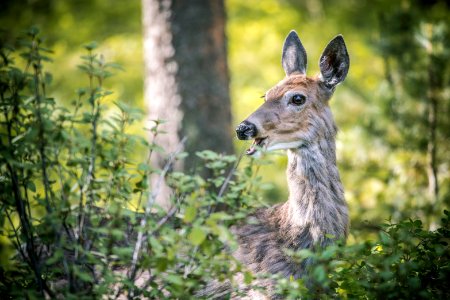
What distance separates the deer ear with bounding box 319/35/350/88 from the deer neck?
673 mm

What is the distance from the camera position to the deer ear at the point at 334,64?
17.4 feet

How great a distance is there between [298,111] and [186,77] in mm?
2588

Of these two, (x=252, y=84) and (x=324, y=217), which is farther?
(x=252, y=84)

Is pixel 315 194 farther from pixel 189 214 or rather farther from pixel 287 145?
pixel 189 214

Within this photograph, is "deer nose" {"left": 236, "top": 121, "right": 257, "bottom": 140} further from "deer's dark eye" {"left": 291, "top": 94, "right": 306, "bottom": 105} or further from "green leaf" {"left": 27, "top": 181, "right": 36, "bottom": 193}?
"green leaf" {"left": 27, "top": 181, "right": 36, "bottom": 193}

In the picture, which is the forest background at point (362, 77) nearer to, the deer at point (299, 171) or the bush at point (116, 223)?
the deer at point (299, 171)

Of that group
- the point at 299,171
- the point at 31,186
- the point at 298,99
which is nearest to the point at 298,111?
the point at 298,99

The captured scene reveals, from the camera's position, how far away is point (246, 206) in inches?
153

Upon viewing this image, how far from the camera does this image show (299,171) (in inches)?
191

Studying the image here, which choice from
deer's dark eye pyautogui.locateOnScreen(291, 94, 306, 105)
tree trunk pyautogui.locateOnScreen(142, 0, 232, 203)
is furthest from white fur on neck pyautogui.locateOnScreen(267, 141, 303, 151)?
tree trunk pyautogui.locateOnScreen(142, 0, 232, 203)

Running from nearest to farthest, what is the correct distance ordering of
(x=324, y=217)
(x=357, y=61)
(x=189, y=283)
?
1. (x=189, y=283)
2. (x=324, y=217)
3. (x=357, y=61)

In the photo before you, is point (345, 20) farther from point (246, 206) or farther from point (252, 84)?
point (246, 206)

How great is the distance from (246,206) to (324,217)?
999 mm

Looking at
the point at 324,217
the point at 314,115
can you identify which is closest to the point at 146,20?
the point at 314,115
